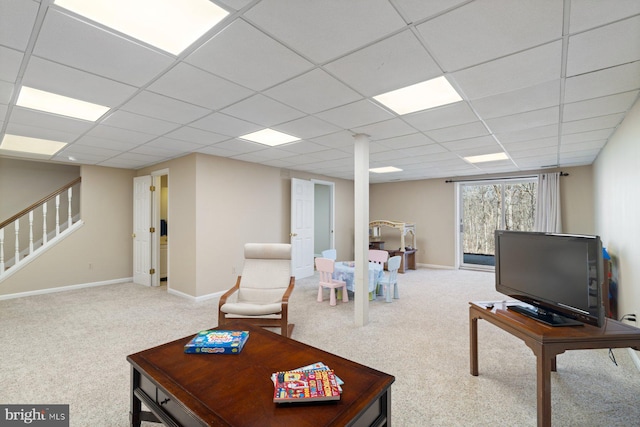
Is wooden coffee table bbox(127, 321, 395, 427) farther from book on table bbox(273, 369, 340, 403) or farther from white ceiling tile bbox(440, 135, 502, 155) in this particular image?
white ceiling tile bbox(440, 135, 502, 155)

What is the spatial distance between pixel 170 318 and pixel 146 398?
2.48m

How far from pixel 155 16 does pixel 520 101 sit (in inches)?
113

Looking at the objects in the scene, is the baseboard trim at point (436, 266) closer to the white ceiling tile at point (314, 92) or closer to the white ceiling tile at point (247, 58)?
the white ceiling tile at point (314, 92)

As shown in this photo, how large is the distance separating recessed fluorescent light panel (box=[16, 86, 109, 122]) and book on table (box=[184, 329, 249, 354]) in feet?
7.91

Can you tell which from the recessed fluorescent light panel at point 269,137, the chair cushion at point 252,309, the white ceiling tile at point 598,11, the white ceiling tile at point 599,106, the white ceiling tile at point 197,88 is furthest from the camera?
the recessed fluorescent light panel at point 269,137

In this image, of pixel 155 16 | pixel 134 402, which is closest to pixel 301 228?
pixel 134 402

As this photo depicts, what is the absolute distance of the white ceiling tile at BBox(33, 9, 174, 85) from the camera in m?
1.59

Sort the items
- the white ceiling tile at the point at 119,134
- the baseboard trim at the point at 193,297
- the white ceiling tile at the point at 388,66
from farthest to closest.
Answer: the baseboard trim at the point at 193,297
the white ceiling tile at the point at 119,134
the white ceiling tile at the point at 388,66

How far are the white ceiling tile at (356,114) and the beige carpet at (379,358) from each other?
2.36 meters

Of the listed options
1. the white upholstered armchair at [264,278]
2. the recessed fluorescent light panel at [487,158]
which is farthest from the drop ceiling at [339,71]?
the white upholstered armchair at [264,278]

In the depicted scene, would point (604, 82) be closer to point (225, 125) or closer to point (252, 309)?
point (225, 125)

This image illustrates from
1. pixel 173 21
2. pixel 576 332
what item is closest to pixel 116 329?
pixel 173 21

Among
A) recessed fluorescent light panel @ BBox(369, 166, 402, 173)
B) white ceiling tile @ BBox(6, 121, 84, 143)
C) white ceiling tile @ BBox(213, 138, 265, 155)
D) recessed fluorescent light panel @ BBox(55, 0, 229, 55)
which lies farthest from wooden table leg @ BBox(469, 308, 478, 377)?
white ceiling tile @ BBox(6, 121, 84, 143)

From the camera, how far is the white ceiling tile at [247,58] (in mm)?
1665
